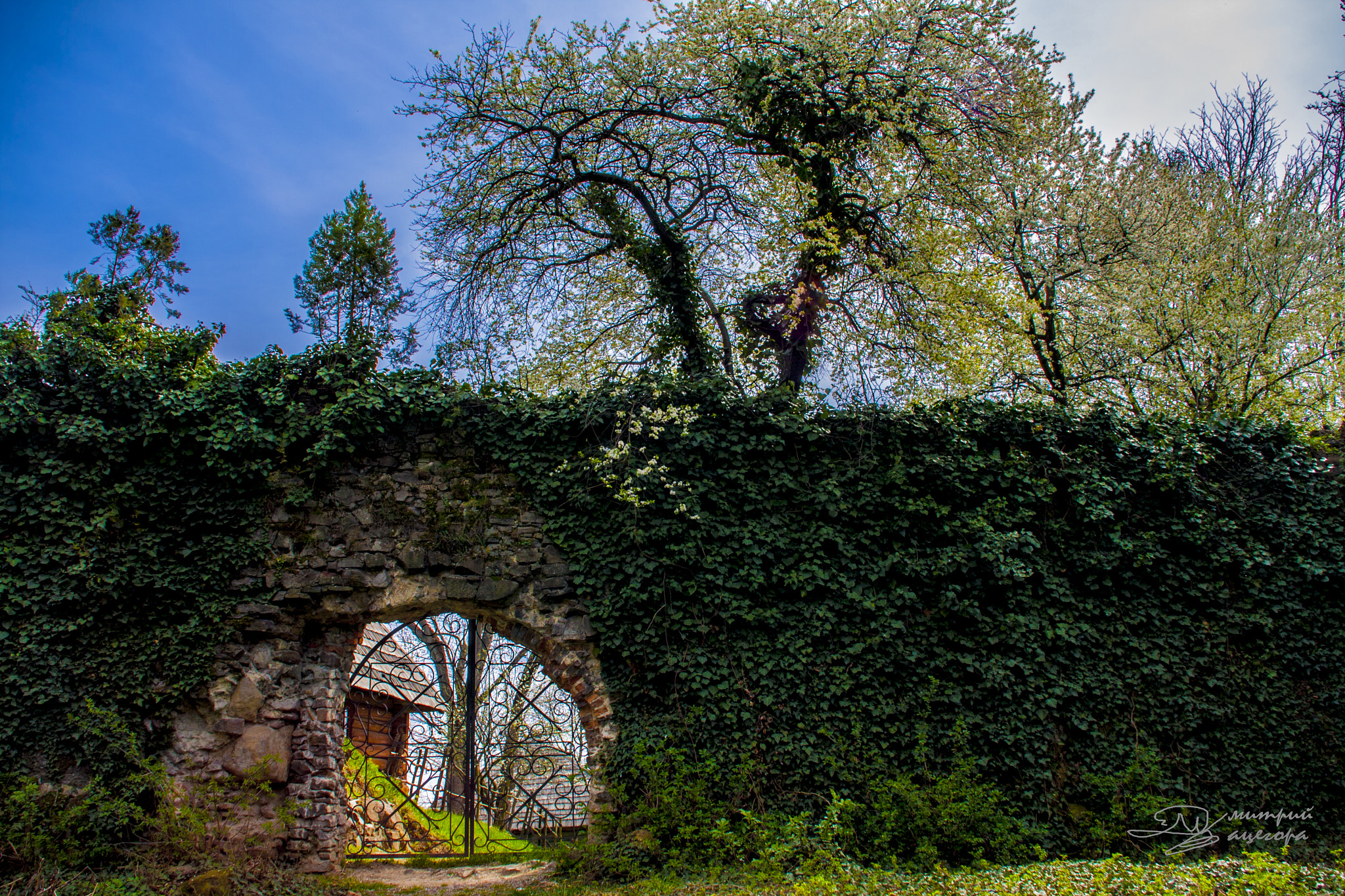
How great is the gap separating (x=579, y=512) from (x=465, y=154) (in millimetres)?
5275

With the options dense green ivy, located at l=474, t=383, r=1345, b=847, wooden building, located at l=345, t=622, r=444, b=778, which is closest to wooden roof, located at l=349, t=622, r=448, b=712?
wooden building, located at l=345, t=622, r=444, b=778

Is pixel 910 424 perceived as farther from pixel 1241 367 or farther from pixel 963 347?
pixel 1241 367

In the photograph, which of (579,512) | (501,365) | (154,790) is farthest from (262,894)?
(501,365)

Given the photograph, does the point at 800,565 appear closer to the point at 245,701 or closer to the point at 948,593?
the point at 948,593

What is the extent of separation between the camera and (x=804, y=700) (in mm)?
5797

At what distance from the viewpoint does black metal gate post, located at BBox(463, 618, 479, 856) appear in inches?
248

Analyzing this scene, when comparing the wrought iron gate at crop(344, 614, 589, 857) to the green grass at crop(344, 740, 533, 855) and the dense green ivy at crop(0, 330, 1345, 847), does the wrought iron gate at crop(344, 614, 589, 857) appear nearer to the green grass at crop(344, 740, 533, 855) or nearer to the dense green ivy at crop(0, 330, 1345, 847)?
the green grass at crop(344, 740, 533, 855)

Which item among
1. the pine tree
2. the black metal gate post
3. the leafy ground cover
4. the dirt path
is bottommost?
the dirt path

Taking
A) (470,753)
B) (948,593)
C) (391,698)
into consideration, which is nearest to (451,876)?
(470,753)

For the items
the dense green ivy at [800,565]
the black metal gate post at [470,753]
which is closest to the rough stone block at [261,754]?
the dense green ivy at [800,565]

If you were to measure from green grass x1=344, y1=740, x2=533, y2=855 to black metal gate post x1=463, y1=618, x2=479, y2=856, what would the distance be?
167 millimetres

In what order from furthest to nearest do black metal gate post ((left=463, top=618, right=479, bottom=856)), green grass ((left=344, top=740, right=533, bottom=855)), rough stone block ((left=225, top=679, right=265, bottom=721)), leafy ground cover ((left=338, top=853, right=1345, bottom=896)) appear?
green grass ((left=344, top=740, right=533, bottom=855)) → black metal gate post ((left=463, top=618, right=479, bottom=856)) → rough stone block ((left=225, top=679, right=265, bottom=721)) → leafy ground cover ((left=338, top=853, right=1345, bottom=896))

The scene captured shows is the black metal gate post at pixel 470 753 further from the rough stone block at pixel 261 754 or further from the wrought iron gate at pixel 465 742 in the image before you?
the rough stone block at pixel 261 754

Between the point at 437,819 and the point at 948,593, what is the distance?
17.7 feet
